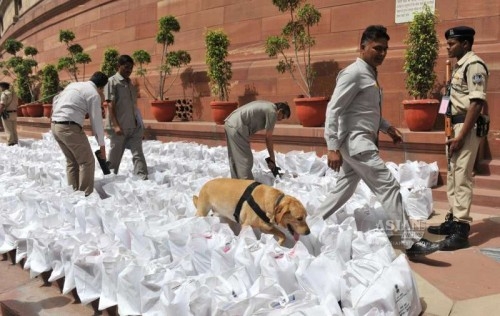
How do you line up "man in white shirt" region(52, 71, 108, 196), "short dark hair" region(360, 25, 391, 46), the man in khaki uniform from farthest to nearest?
1. the man in khaki uniform
2. "man in white shirt" region(52, 71, 108, 196)
3. "short dark hair" region(360, 25, 391, 46)

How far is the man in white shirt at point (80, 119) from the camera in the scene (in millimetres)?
5297

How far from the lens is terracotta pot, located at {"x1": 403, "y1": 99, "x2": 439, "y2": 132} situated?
6.15 meters

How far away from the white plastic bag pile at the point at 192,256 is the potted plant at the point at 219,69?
375 centimetres

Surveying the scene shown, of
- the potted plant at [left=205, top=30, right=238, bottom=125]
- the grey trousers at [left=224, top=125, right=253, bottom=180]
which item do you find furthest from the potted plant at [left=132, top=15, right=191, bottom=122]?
the grey trousers at [left=224, top=125, right=253, bottom=180]

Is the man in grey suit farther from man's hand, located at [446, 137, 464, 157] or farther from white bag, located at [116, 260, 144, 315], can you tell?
white bag, located at [116, 260, 144, 315]

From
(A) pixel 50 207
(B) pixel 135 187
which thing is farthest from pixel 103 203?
(B) pixel 135 187

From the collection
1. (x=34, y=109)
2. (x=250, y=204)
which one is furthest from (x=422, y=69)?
(x=34, y=109)

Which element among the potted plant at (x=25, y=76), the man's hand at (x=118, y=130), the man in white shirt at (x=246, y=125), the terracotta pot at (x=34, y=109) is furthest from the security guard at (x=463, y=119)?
the potted plant at (x=25, y=76)

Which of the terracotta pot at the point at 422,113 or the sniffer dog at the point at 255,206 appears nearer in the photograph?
the sniffer dog at the point at 255,206

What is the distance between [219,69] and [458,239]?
6275mm

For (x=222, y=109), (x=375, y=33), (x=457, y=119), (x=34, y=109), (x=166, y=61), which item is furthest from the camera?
(x=34, y=109)

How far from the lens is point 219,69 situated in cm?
914

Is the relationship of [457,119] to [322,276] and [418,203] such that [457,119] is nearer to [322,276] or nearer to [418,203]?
[418,203]

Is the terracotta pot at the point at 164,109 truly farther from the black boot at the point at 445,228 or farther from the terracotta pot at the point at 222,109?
the black boot at the point at 445,228
